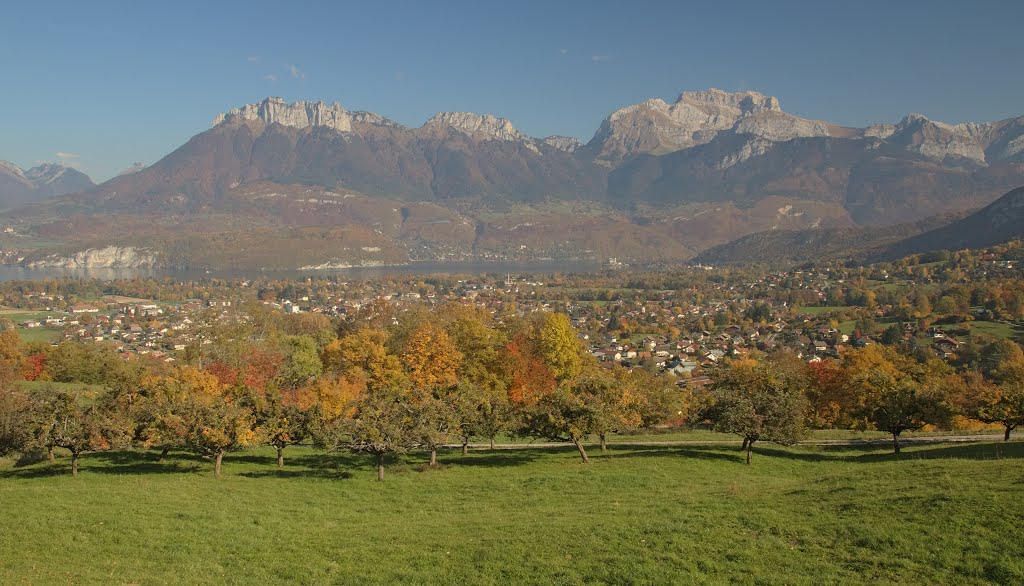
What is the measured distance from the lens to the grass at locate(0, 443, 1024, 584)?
1407 cm

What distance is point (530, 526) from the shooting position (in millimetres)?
18250

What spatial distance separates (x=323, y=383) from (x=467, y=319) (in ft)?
44.1

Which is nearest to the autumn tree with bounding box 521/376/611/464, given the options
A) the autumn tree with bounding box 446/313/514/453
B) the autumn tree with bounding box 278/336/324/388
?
the autumn tree with bounding box 446/313/514/453

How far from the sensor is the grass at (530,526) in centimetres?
1407

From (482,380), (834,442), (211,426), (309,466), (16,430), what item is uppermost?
(211,426)

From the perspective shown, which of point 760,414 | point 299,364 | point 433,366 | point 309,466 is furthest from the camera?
point 299,364

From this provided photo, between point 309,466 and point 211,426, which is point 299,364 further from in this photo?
point 211,426

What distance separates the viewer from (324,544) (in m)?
17.8

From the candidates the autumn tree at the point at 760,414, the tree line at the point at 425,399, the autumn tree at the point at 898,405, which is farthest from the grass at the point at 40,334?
the autumn tree at the point at 898,405

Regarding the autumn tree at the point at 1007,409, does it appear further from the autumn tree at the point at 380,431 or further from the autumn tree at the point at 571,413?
the autumn tree at the point at 380,431

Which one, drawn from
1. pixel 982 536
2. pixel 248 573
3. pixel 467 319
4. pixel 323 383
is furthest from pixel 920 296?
pixel 248 573

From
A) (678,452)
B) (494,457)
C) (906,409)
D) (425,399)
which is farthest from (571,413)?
(906,409)

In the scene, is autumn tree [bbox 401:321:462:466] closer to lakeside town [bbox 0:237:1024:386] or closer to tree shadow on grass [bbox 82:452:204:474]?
tree shadow on grass [bbox 82:452:204:474]

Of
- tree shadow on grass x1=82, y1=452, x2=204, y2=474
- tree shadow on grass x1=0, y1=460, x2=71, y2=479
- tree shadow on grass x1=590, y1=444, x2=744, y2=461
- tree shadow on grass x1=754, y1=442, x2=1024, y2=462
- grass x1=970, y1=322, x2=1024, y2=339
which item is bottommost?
tree shadow on grass x1=82, y1=452, x2=204, y2=474
